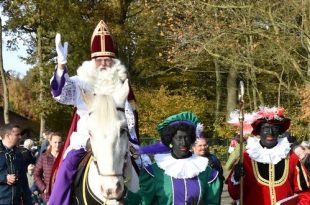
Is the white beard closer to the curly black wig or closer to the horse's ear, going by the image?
the horse's ear

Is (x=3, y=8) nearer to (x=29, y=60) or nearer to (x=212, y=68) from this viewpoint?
(x=29, y=60)

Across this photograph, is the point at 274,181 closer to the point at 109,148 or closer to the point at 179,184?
the point at 179,184

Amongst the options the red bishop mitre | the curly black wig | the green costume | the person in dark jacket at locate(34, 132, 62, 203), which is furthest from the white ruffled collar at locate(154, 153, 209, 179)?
the person in dark jacket at locate(34, 132, 62, 203)

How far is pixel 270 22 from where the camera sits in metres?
17.7

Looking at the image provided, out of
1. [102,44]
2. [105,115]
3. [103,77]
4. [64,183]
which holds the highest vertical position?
[102,44]

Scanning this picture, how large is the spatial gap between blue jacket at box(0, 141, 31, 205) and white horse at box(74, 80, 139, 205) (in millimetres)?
3362

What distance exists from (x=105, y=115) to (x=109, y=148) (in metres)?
0.30

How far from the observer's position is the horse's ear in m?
5.39

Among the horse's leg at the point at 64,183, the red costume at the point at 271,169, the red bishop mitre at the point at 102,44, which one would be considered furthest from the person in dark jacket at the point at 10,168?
the red costume at the point at 271,169

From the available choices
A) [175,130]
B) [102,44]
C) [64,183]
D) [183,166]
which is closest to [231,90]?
[102,44]

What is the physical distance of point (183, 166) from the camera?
582 cm

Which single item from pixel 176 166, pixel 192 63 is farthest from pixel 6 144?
pixel 192 63

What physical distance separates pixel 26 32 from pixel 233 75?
10.1 meters

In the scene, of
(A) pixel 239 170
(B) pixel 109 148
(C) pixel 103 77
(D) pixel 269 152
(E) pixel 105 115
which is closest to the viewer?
(B) pixel 109 148
